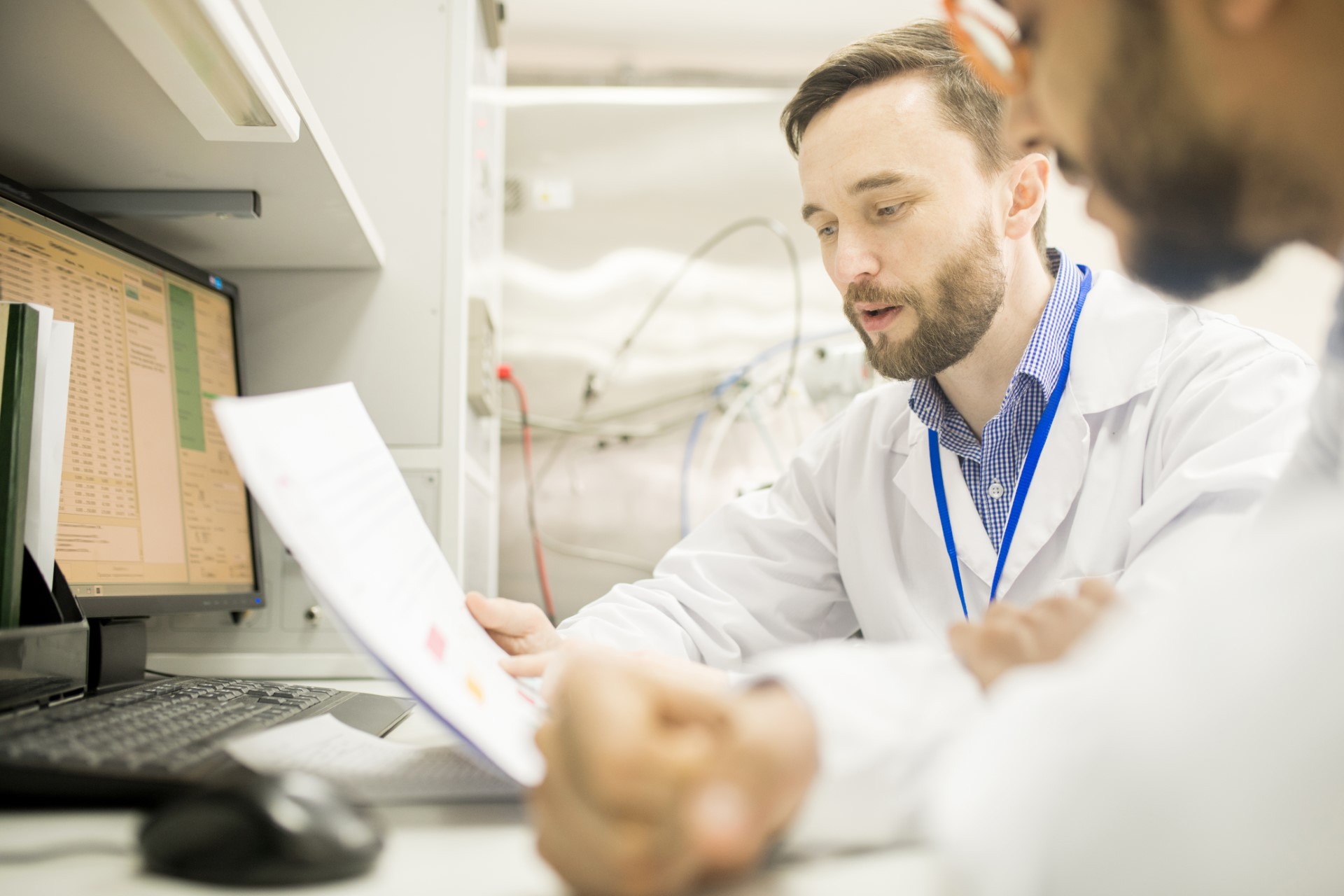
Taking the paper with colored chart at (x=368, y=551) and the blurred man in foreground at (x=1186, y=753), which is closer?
the blurred man in foreground at (x=1186, y=753)

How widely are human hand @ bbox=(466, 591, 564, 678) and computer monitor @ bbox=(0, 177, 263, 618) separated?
40 cm

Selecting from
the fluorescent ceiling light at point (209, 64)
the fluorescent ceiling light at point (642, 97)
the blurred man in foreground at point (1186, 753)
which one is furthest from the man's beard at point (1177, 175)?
the fluorescent ceiling light at point (642, 97)

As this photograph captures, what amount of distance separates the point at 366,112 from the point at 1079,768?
1.45 m

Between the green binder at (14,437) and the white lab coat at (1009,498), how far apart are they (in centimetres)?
53

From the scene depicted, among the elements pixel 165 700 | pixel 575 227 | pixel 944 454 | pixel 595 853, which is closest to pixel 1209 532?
pixel 944 454

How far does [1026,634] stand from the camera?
44 cm

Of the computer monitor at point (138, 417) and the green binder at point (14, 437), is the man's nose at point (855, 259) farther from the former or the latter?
the green binder at point (14, 437)

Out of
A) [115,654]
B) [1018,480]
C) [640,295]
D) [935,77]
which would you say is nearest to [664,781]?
[115,654]

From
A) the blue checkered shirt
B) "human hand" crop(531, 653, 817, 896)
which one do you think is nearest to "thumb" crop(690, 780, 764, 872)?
"human hand" crop(531, 653, 817, 896)

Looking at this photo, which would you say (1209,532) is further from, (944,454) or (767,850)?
(767,850)

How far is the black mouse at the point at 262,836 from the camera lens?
14.2 inches

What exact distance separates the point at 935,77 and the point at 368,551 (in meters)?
1.21

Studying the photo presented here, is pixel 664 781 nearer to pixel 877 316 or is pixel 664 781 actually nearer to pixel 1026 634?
pixel 1026 634

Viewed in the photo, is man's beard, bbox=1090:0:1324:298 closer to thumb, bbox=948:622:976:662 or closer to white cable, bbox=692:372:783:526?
thumb, bbox=948:622:976:662
